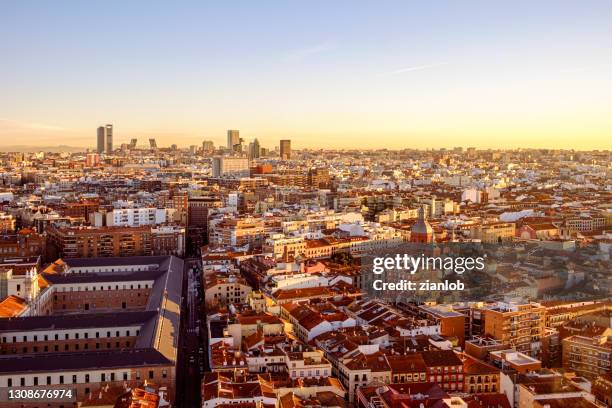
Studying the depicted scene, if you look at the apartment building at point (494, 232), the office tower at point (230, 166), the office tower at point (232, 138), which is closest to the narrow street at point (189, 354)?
the apartment building at point (494, 232)

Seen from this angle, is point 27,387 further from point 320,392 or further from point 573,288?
point 573,288

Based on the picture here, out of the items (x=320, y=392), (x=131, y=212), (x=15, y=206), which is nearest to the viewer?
(x=320, y=392)

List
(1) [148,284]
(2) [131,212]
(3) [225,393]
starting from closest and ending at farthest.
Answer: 1. (3) [225,393]
2. (1) [148,284]
3. (2) [131,212]

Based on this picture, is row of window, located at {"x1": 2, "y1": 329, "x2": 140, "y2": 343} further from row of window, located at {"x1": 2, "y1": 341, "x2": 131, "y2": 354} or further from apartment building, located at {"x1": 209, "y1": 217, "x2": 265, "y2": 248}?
apartment building, located at {"x1": 209, "y1": 217, "x2": 265, "y2": 248}

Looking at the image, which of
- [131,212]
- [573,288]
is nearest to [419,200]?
[131,212]

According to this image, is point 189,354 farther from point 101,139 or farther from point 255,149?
point 101,139


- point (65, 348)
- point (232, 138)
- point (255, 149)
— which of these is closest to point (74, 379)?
point (65, 348)
